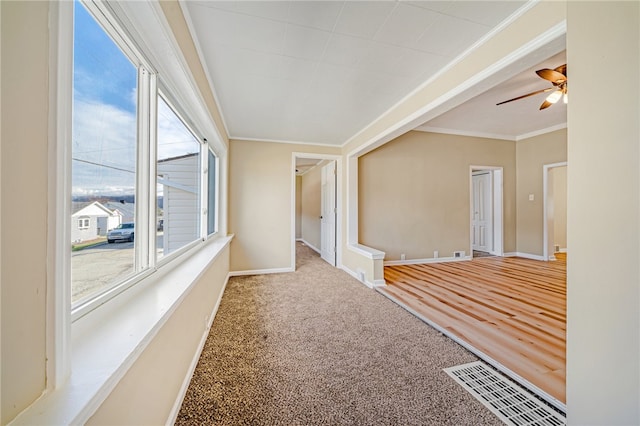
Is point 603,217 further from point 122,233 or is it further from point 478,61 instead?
point 122,233

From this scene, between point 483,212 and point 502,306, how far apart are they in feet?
13.2

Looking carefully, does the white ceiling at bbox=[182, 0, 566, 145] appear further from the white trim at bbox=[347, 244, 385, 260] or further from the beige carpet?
the beige carpet

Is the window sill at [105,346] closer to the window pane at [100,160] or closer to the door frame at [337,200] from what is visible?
the window pane at [100,160]

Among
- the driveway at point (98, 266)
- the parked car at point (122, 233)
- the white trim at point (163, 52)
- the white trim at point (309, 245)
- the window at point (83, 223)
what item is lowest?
the white trim at point (309, 245)

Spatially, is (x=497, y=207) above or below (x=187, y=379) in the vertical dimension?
above

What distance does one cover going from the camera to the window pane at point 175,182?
161 cm

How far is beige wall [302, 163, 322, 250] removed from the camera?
22.1 feet

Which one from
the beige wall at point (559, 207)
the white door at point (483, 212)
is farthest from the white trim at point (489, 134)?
the beige wall at point (559, 207)

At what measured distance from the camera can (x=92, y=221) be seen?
0.93m

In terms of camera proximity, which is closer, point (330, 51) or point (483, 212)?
point (330, 51)

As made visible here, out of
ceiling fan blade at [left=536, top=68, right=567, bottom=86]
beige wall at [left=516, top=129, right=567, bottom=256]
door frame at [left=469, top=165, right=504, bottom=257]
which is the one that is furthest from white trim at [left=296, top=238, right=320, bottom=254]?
ceiling fan blade at [left=536, top=68, right=567, bottom=86]

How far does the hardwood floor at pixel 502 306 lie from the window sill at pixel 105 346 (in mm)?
2168

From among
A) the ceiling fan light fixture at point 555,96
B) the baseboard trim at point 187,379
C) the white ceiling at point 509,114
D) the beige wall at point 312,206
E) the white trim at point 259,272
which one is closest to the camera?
the baseboard trim at point 187,379

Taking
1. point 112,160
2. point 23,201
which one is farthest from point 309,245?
A: point 23,201
